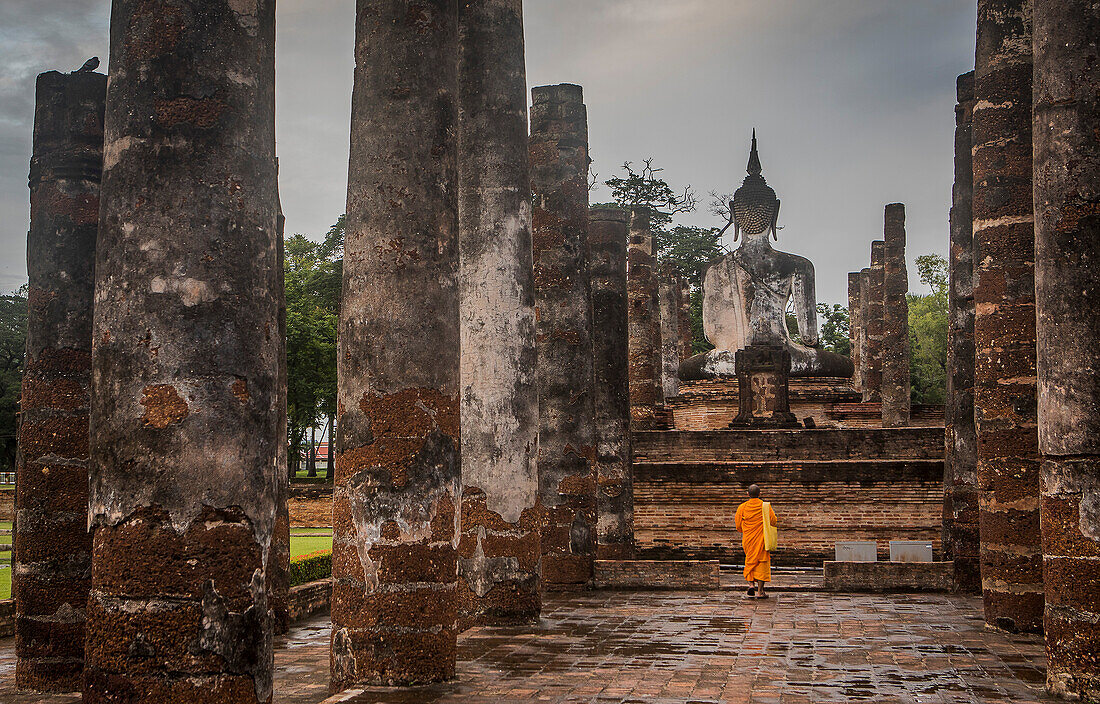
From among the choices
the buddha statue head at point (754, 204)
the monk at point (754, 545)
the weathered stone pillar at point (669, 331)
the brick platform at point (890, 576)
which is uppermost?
the buddha statue head at point (754, 204)

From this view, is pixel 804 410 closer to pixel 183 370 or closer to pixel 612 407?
pixel 612 407

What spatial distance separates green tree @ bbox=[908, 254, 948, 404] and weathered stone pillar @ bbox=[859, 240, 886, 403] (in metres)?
6.87

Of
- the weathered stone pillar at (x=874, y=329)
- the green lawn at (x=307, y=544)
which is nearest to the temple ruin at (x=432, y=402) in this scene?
the green lawn at (x=307, y=544)

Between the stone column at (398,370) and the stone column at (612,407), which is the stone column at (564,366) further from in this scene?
the stone column at (398,370)

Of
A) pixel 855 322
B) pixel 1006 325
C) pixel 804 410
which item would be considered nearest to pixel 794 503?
pixel 1006 325

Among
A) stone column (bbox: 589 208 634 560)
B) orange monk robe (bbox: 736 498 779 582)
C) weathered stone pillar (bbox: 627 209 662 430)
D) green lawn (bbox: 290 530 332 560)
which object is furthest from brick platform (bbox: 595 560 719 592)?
weathered stone pillar (bbox: 627 209 662 430)

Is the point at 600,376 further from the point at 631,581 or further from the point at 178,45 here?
the point at 178,45

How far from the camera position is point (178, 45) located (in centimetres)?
450

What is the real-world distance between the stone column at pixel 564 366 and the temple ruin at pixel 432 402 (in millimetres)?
34

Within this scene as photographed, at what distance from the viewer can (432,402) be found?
6.94 metres

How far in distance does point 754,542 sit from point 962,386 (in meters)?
2.95

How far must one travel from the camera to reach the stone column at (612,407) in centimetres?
1459

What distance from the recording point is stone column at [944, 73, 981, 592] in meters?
12.5

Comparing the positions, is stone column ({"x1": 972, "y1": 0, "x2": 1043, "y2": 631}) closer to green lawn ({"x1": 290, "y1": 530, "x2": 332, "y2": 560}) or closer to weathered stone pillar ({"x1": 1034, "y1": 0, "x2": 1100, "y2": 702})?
weathered stone pillar ({"x1": 1034, "y1": 0, "x2": 1100, "y2": 702})
